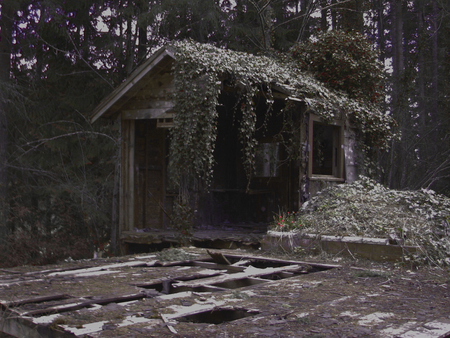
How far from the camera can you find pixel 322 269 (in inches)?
293

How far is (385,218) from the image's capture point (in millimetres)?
8680

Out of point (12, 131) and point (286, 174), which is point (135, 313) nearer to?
point (286, 174)

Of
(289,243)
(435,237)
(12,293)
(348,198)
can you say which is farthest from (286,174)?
(12,293)

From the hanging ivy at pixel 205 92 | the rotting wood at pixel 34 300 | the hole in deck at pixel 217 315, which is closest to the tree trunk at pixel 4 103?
the hanging ivy at pixel 205 92

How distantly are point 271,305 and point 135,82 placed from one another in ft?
25.8

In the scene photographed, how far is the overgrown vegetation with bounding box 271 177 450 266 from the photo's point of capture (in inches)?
305

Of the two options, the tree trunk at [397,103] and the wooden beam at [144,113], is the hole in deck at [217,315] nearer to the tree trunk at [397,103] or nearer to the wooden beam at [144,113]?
the wooden beam at [144,113]

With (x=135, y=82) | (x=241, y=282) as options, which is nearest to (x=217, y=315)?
(x=241, y=282)

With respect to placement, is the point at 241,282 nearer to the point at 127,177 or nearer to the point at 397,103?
the point at 127,177

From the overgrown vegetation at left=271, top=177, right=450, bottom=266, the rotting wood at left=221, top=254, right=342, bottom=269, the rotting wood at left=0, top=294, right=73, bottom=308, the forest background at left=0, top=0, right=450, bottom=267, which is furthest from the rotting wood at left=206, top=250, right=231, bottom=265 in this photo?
the forest background at left=0, top=0, right=450, bottom=267

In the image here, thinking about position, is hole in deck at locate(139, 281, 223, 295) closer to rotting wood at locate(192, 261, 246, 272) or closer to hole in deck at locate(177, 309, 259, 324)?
hole in deck at locate(177, 309, 259, 324)

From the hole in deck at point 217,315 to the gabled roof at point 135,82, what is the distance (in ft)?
22.6

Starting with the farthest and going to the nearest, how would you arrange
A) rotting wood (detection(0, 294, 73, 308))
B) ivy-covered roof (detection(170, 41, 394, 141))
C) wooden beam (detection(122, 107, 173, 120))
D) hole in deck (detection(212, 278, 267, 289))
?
wooden beam (detection(122, 107, 173, 120)) → ivy-covered roof (detection(170, 41, 394, 141)) → hole in deck (detection(212, 278, 267, 289)) → rotting wood (detection(0, 294, 73, 308))

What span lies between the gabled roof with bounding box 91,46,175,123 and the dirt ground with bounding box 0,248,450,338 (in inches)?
218
